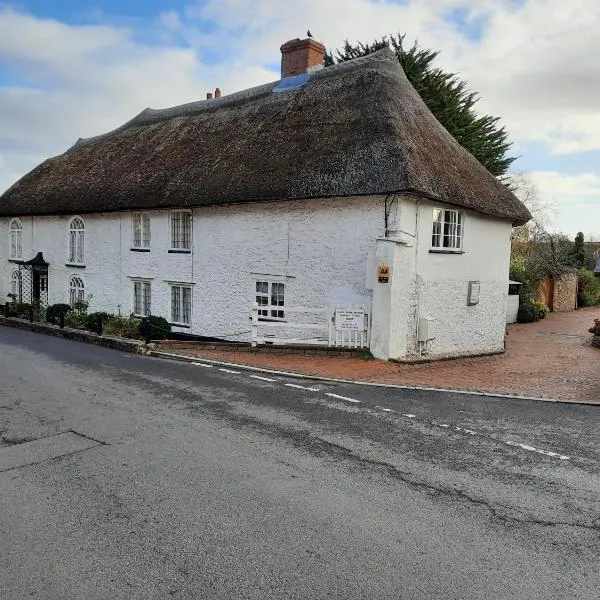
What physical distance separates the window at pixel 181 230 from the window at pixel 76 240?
6.03m

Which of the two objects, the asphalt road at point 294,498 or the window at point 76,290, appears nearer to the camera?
the asphalt road at point 294,498

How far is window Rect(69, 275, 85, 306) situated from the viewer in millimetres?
23531

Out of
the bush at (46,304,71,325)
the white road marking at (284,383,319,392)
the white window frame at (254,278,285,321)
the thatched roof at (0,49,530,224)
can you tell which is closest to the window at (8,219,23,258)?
Answer: the thatched roof at (0,49,530,224)

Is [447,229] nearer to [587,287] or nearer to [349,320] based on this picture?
[349,320]

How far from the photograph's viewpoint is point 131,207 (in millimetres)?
19859

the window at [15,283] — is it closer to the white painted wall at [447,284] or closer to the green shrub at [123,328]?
the green shrub at [123,328]

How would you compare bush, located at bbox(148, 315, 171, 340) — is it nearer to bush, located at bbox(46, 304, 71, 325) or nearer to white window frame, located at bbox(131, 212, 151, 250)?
white window frame, located at bbox(131, 212, 151, 250)

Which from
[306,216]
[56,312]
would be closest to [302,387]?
[306,216]

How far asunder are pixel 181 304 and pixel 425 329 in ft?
30.1

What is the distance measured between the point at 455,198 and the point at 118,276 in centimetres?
1371

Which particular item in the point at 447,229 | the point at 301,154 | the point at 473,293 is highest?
the point at 301,154

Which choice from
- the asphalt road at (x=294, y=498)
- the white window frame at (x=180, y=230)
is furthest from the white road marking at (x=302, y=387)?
the white window frame at (x=180, y=230)

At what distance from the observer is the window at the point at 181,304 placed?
62.8 ft

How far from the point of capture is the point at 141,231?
2062 centimetres
